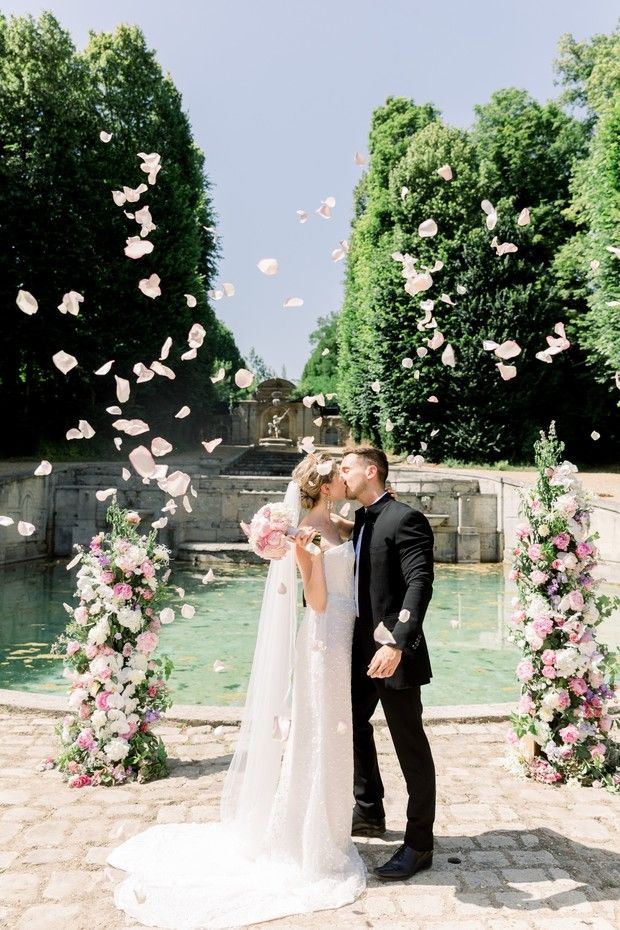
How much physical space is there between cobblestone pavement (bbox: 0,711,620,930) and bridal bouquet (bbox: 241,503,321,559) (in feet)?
5.57

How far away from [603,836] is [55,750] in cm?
384

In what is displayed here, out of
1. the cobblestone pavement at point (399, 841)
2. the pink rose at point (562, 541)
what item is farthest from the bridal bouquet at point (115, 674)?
the pink rose at point (562, 541)

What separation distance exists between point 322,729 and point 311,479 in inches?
52.4

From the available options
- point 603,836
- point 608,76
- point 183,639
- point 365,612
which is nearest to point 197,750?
point 365,612

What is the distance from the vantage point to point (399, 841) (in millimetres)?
4523

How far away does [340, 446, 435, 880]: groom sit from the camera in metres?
4.02

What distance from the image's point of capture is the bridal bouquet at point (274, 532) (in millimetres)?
4035

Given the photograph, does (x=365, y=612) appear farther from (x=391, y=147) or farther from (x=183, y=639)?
(x=391, y=147)

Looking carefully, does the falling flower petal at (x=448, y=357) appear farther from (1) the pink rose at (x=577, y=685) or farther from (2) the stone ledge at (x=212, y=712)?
(2) the stone ledge at (x=212, y=712)

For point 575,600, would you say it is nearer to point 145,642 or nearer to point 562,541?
point 562,541

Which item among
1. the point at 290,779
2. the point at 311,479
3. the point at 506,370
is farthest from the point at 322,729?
the point at 506,370

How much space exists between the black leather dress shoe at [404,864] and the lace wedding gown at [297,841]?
12cm

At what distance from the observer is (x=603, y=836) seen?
4555 millimetres

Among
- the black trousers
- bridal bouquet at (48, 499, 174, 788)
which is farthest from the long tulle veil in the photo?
bridal bouquet at (48, 499, 174, 788)
